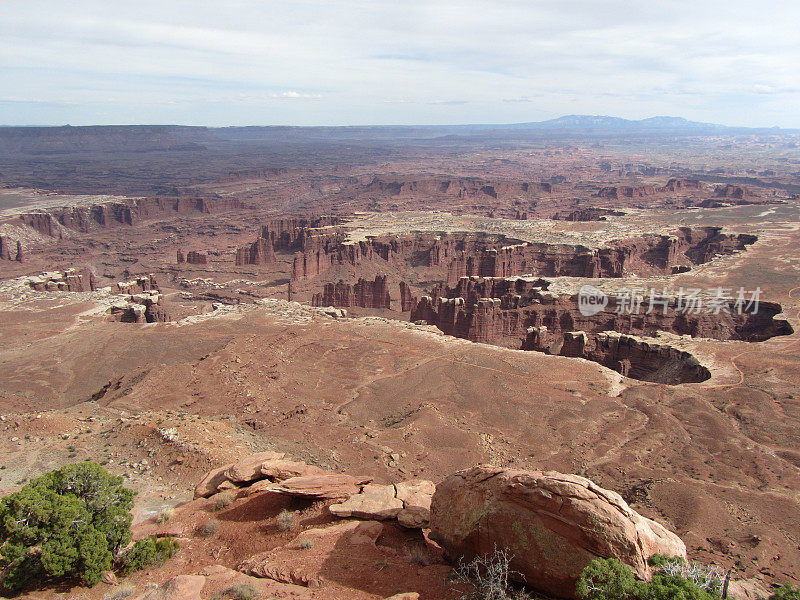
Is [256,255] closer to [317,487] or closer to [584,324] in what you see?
[584,324]

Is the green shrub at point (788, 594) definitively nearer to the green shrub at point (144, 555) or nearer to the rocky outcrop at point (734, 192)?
the green shrub at point (144, 555)

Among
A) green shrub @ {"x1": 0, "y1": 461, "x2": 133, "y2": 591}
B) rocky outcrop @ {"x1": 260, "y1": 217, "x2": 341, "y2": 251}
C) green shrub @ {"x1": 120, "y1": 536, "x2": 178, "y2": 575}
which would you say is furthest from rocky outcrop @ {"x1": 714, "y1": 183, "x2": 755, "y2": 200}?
green shrub @ {"x1": 0, "y1": 461, "x2": 133, "y2": 591}

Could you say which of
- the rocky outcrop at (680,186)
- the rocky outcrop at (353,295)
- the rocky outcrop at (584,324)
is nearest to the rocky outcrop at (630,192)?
the rocky outcrop at (680,186)

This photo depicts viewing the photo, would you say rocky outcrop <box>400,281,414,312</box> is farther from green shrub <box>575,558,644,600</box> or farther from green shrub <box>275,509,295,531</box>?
green shrub <box>575,558,644,600</box>

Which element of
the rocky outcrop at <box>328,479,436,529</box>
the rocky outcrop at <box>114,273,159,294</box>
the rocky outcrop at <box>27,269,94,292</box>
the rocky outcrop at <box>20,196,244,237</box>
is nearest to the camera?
the rocky outcrop at <box>328,479,436,529</box>

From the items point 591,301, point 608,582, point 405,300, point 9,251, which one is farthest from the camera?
point 9,251

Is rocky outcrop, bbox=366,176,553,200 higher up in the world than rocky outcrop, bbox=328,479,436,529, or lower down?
lower down

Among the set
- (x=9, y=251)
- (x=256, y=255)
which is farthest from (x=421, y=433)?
(x=9, y=251)
